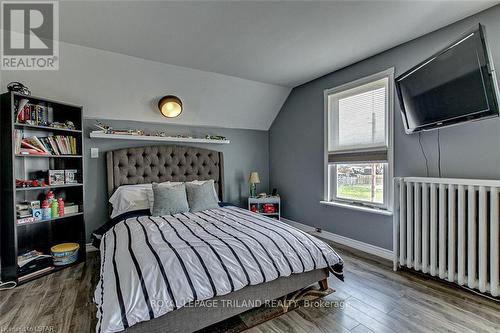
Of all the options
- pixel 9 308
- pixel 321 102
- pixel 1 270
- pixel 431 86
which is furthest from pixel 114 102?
pixel 431 86

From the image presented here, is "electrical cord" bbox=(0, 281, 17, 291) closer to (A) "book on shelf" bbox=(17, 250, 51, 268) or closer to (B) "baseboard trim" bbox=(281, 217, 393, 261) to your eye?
(A) "book on shelf" bbox=(17, 250, 51, 268)

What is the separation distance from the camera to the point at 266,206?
4156 mm

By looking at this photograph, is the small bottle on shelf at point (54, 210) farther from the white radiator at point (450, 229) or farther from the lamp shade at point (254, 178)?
the white radiator at point (450, 229)

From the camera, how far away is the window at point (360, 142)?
A: 2820 mm

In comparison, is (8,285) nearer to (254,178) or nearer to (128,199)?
(128,199)

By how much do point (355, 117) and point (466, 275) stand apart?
200cm

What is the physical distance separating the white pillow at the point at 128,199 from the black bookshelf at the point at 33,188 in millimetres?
356

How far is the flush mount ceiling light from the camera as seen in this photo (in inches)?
132

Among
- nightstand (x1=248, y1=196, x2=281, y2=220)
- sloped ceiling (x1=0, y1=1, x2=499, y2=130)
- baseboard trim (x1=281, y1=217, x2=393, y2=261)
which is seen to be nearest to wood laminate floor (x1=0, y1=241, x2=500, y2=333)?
baseboard trim (x1=281, y1=217, x2=393, y2=261)

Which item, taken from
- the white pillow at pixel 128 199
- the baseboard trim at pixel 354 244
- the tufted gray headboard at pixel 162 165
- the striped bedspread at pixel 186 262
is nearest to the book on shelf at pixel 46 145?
the tufted gray headboard at pixel 162 165

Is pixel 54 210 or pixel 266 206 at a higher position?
pixel 54 210

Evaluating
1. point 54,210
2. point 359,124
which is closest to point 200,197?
point 54,210

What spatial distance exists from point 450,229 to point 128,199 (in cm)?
339

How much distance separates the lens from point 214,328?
1.67 m
